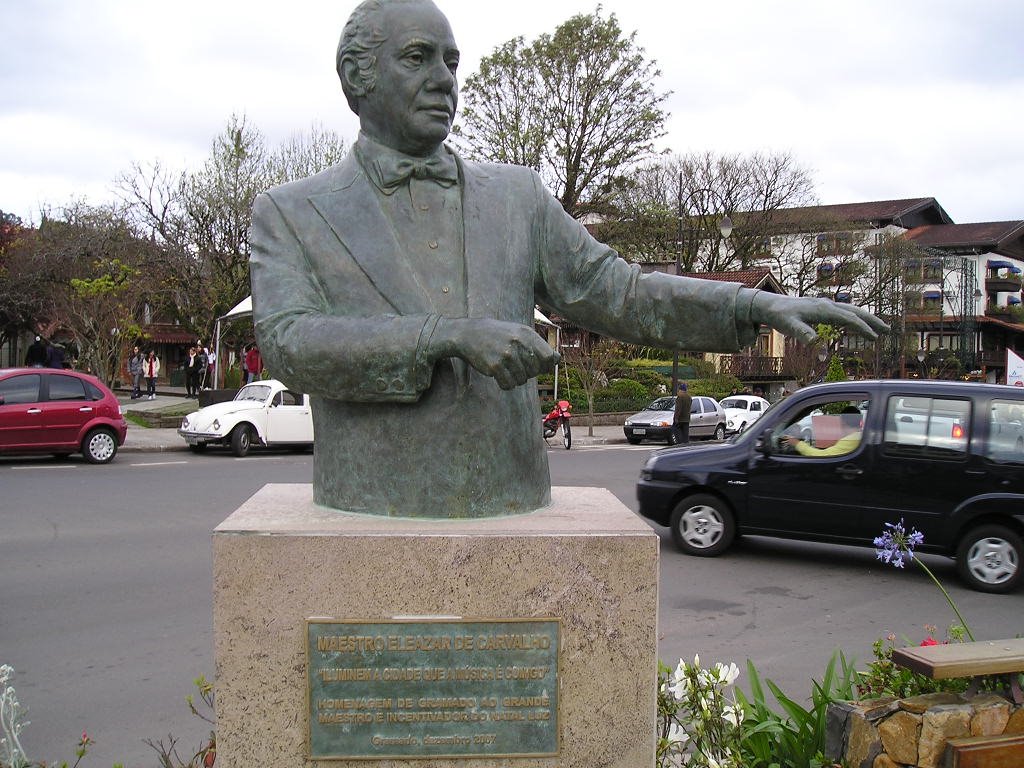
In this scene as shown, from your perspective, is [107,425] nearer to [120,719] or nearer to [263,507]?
[120,719]

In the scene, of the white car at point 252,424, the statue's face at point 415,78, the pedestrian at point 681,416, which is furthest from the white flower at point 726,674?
the pedestrian at point 681,416

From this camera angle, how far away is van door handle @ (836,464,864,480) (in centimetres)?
839

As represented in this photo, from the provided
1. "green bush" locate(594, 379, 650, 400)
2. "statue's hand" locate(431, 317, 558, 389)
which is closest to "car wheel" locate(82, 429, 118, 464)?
"statue's hand" locate(431, 317, 558, 389)

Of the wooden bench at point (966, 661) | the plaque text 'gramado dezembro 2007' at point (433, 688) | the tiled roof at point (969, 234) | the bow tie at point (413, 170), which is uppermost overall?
the tiled roof at point (969, 234)

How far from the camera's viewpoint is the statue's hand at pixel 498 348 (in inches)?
97.1

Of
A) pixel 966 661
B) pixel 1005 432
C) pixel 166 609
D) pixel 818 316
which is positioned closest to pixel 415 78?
pixel 818 316

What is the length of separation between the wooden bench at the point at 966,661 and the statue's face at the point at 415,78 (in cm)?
271

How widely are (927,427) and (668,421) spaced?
1623 cm

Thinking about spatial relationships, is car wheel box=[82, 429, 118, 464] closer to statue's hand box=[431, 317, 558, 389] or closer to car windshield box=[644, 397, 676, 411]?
car windshield box=[644, 397, 676, 411]

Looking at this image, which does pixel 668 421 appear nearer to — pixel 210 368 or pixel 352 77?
pixel 210 368

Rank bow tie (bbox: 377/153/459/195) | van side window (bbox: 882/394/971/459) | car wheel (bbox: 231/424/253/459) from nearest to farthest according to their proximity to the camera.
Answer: bow tie (bbox: 377/153/459/195) → van side window (bbox: 882/394/971/459) → car wheel (bbox: 231/424/253/459)

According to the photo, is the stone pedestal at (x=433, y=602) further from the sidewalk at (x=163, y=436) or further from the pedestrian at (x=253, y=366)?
the pedestrian at (x=253, y=366)

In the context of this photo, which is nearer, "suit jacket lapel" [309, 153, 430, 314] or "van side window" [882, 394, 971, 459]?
"suit jacket lapel" [309, 153, 430, 314]

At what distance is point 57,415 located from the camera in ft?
50.1
